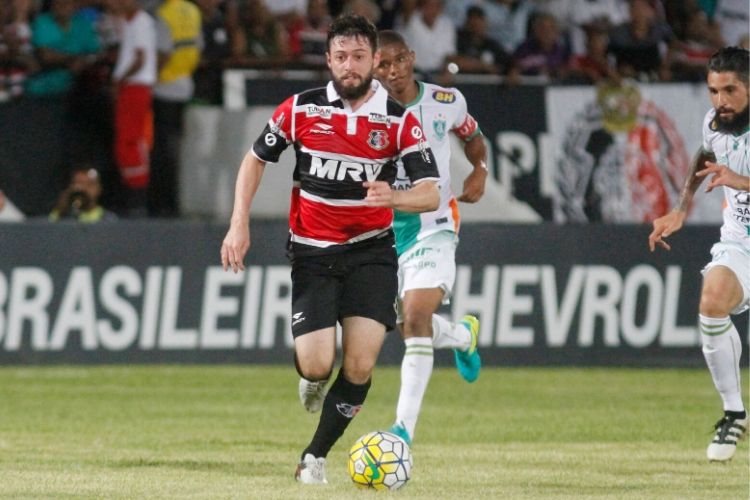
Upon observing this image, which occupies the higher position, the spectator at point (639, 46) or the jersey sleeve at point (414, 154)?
the jersey sleeve at point (414, 154)

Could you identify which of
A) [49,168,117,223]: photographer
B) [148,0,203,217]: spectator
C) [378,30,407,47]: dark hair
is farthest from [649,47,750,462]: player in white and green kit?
[148,0,203,217]: spectator

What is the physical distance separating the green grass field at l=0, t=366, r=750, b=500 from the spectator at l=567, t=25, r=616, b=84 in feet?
13.7

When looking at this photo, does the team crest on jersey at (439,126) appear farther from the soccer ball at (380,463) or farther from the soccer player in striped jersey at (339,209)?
the soccer ball at (380,463)

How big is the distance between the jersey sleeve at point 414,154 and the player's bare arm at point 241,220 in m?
0.76

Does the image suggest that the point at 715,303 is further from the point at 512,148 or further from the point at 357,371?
the point at 512,148

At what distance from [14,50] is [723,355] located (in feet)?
31.1

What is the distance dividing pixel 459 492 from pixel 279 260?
8.26m

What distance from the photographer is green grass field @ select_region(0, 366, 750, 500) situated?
8531 mm

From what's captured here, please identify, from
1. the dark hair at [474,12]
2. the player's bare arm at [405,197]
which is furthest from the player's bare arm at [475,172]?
the dark hair at [474,12]

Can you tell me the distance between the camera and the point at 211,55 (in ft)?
58.3

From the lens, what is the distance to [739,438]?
10.0 meters

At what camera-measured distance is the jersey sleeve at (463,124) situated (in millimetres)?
10891

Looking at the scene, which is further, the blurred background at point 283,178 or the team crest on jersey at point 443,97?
the blurred background at point 283,178

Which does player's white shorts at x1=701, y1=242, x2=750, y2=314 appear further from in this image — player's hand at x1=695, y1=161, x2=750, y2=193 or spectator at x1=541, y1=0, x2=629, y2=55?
spectator at x1=541, y1=0, x2=629, y2=55
